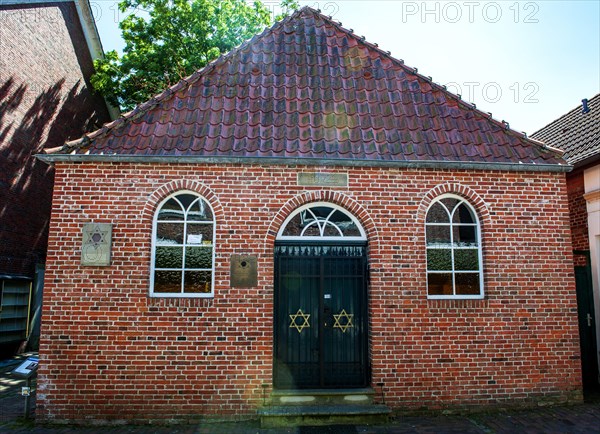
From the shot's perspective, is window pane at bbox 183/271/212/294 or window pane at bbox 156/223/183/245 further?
window pane at bbox 156/223/183/245

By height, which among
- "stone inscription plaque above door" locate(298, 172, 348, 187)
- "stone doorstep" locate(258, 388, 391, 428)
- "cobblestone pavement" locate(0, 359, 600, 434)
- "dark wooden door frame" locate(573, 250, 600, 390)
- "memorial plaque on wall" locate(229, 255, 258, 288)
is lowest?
"cobblestone pavement" locate(0, 359, 600, 434)

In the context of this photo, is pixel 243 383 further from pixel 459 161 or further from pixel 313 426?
pixel 459 161

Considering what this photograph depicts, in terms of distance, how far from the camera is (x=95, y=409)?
617 cm

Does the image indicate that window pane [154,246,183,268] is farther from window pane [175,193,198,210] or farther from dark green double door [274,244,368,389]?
dark green double door [274,244,368,389]

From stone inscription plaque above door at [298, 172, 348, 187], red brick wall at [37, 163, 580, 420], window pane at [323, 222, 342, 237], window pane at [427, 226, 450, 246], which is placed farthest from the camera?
window pane at [427, 226, 450, 246]

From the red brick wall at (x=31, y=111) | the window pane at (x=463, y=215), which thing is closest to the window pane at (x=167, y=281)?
the window pane at (x=463, y=215)

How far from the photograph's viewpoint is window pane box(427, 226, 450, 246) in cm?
710

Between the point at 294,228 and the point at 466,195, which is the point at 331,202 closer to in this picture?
the point at 294,228

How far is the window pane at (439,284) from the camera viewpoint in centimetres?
698

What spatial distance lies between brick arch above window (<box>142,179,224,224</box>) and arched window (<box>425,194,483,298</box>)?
138 inches

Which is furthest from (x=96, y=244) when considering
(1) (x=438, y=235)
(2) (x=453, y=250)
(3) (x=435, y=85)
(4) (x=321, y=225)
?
(3) (x=435, y=85)

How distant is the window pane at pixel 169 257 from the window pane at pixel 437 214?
4.14 metres

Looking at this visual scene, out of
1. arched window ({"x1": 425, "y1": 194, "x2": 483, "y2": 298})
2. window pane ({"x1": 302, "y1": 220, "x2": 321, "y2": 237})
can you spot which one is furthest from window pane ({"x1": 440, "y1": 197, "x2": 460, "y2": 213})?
window pane ({"x1": 302, "y1": 220, "x2": 321, "y2": 237})

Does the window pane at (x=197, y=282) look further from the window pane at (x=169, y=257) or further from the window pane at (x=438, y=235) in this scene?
the window pane at (x=438, y=235)
